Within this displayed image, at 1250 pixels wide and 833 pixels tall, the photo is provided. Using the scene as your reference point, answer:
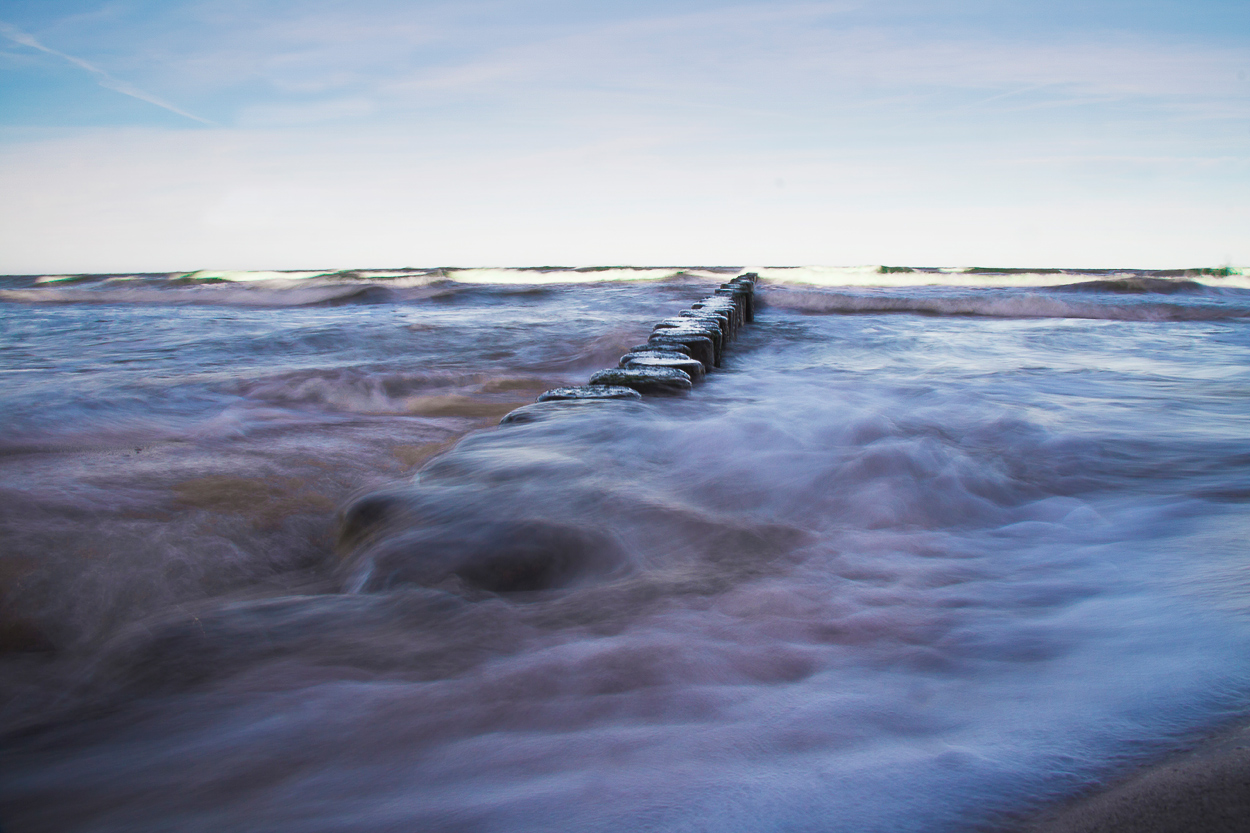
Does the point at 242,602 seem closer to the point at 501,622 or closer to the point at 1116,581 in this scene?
the point at 501,622

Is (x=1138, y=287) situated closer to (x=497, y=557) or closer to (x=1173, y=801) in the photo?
(x=497, y=557)

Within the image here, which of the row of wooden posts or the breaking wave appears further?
the breaking wave

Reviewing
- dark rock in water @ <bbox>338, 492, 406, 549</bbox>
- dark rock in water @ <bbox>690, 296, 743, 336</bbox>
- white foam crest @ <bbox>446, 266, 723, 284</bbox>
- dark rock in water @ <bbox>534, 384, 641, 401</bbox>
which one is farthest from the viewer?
white foam crest @ <bbox>446, 266, 723, 284</bbox>

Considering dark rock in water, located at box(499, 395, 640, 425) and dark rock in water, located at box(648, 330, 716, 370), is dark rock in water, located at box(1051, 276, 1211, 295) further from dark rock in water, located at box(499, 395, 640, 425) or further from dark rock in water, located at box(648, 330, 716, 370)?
dark rock in water, located at box(499, 395, 640, 425)

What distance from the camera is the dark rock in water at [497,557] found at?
1.93m

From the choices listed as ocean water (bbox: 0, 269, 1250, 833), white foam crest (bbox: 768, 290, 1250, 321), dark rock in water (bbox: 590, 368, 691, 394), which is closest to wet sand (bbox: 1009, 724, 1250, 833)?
ocean water (bbox: 0, 269, 1250, 833)

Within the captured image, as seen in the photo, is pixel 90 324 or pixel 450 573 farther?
pixel 90 324

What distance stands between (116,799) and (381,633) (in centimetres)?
60

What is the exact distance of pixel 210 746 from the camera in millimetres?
1298

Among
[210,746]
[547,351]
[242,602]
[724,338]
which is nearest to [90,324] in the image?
[547,351]

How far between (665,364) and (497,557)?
8.84 feet

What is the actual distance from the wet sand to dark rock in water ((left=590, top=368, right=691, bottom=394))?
3.27m

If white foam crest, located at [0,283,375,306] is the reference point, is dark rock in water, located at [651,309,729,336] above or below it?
below

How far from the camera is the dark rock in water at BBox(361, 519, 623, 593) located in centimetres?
193
